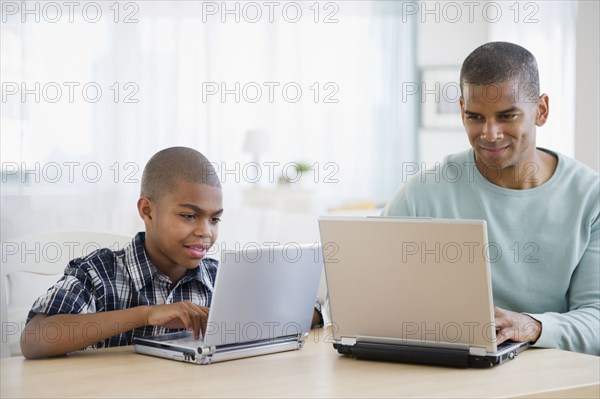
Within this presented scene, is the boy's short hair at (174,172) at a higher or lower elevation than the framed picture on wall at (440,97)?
lower

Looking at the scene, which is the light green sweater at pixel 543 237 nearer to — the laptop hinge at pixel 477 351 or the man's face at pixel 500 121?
the man's face at pixel 500 121

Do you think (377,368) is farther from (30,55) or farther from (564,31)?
(564,31)

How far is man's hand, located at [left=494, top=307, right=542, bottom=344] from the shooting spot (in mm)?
1429

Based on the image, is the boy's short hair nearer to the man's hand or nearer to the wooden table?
the wooden table

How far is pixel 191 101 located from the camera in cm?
529

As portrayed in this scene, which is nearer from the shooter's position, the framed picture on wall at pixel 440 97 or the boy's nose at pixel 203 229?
the boy's nose at pixel 203 229

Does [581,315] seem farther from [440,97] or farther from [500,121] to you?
[440,97]

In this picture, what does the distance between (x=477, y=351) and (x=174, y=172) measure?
0.70m

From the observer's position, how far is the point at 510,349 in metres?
1.39

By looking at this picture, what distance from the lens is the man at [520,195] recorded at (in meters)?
1.70

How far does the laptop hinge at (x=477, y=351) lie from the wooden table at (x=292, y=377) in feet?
0.10

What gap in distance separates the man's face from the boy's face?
1.82 feet

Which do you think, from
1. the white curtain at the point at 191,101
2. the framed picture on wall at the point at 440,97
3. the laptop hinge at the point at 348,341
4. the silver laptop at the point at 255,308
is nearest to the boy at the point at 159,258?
the silver laptop at the point at 255,308

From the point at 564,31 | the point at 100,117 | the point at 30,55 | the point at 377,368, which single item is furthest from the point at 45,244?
the point at 564,31
